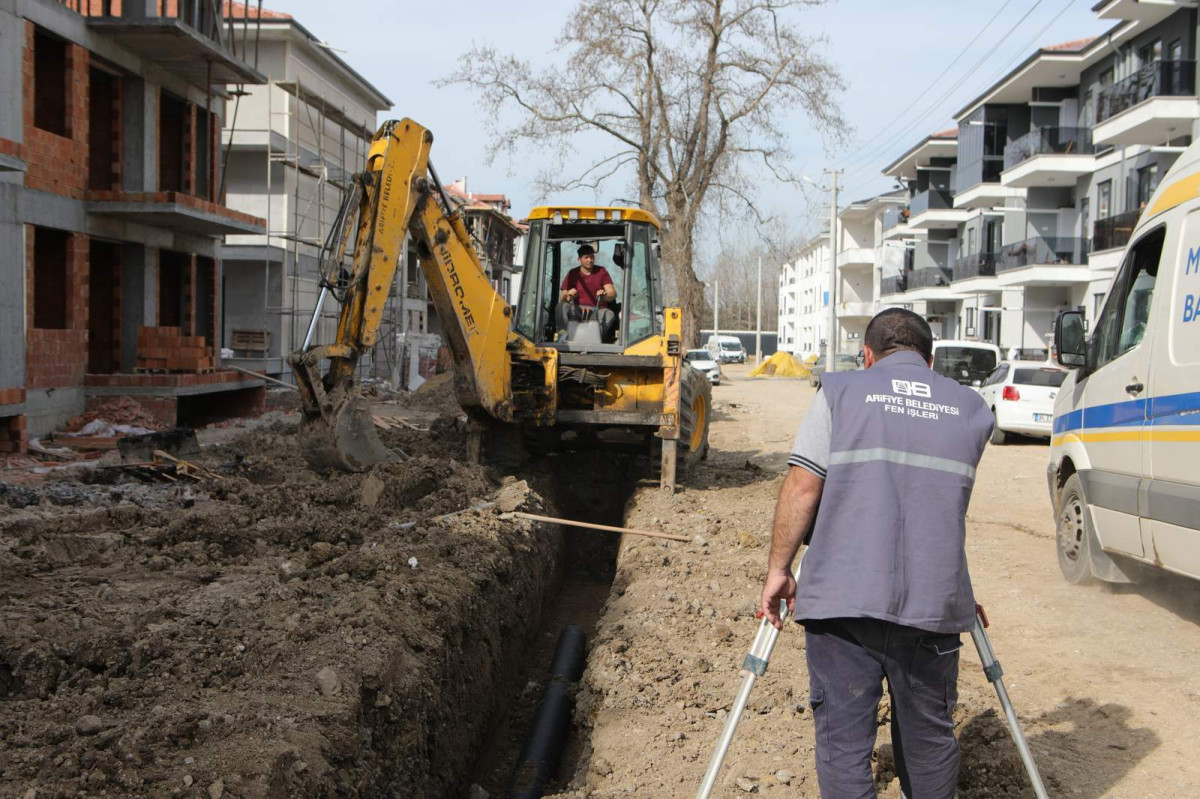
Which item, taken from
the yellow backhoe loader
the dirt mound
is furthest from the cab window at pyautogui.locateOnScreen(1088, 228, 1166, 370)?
the dirt mound

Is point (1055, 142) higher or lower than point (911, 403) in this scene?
higher

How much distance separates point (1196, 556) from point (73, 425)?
45.8ft

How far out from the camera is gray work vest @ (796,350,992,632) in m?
3.21

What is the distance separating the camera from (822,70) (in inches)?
1192

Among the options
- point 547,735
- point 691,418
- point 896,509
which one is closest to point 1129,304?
point 896,509

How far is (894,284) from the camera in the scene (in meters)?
55.3

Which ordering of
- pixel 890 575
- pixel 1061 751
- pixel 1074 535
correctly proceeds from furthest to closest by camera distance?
1. pixel 1074 535
2. pixel 1061 751
3. pixel 890 575

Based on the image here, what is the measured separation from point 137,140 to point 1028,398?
52.1ft

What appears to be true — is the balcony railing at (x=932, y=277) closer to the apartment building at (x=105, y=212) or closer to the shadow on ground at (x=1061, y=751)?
the apartment building at (x=105, y=212)

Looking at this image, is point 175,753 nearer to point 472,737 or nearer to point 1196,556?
point 472,737

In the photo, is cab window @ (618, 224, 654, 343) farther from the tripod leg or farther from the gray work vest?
the gray work vest

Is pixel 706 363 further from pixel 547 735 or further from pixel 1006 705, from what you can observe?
pixel 1006 705

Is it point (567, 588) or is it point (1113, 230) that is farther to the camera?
point (1113, 230)

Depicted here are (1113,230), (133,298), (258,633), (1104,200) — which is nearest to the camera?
(258,633)
